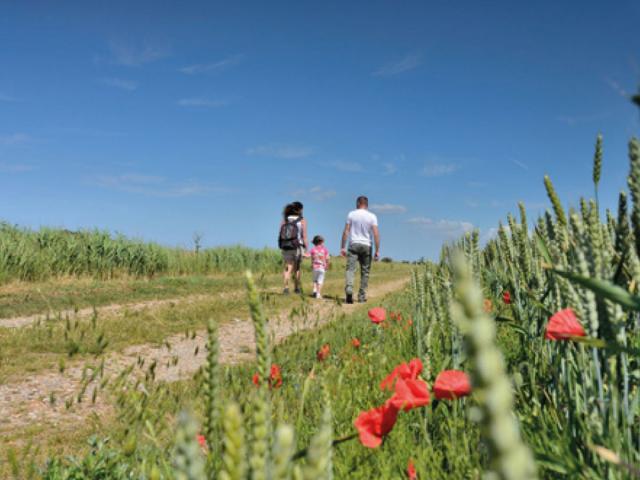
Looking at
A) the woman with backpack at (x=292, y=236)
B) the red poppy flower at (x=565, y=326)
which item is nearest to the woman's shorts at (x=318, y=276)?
the woman with backpack at (x=292, y=236)

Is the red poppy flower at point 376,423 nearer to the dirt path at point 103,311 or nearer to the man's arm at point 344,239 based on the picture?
the dirt path at point 103,311

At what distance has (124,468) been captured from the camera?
2.13 m

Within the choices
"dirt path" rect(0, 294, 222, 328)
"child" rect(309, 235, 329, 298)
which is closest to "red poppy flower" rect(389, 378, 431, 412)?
"dirt path" rect(0, 294, 222, 328)

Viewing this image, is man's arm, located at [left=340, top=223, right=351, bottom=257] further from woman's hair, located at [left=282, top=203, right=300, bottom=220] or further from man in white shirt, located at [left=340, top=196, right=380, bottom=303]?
woman's hair, located at [left=282, top=203, right=300, bottom=220]

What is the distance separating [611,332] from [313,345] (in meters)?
4.14

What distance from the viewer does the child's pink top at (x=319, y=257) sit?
1261cm

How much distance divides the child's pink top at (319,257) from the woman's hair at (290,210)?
109cm

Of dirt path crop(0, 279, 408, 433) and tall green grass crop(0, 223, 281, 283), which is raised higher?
tall green grass crop(0, 223, 281, 283)

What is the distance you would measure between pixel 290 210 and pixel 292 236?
2.42 feet

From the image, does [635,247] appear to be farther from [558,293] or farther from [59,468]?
[59,468]

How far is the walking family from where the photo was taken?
442 inches

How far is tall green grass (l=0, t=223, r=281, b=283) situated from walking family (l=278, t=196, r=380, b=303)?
6041 millimetres

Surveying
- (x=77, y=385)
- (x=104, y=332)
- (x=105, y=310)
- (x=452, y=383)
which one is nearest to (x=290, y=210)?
(x=105, y=310)

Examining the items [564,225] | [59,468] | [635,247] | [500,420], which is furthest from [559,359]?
[59,468]
